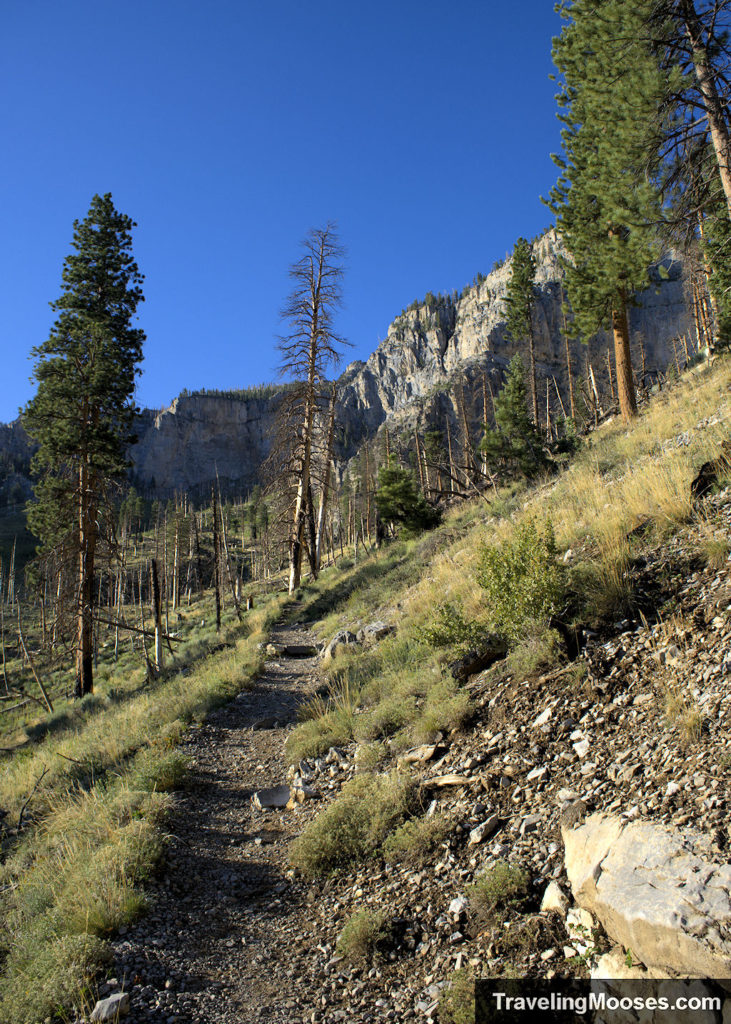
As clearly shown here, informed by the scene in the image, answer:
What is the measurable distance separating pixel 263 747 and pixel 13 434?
19439 cm

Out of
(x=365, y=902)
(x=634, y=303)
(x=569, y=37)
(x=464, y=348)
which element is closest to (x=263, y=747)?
(x=365, y=902)

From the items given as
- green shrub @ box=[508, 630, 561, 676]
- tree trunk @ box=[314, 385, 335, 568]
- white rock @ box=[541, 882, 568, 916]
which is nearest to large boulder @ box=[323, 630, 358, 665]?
green shrub @ box=[508, 630, 561, 676]

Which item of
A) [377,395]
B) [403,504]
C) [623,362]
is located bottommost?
[403,504]

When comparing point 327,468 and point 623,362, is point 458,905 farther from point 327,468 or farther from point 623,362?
point 327,468

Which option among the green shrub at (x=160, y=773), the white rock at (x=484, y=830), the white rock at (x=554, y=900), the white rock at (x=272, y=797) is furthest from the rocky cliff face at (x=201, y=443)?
the white rock at (x=554, y=900)

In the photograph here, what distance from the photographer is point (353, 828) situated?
457 centimetres

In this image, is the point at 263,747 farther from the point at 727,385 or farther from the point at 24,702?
the point at 24,702

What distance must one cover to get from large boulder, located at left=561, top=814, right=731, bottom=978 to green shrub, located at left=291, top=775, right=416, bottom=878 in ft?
5.84

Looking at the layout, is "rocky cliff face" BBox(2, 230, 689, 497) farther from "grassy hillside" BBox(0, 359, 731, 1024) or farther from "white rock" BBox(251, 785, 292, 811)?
"white rock" BBox(251, 785, 292, 811)

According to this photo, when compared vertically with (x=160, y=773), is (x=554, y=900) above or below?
above

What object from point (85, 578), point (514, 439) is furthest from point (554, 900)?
point (514, 439)

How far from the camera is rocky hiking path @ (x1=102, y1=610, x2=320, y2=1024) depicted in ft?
10.3

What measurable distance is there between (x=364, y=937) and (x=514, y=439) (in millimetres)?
23112

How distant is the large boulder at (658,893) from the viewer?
2.20 meters
